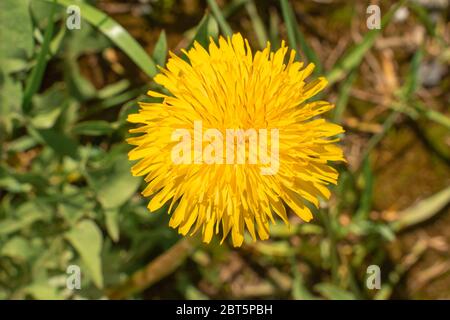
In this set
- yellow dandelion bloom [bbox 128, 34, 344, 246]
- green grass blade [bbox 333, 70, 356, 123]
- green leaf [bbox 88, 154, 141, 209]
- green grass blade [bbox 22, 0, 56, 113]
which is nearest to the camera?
yellow dandelion bloom [bbox 128, 34, 344, 246]

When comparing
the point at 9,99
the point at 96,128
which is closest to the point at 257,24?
the point at 96,128

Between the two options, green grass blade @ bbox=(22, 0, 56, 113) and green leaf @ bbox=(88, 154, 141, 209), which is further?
green leaf @ bbox=(88, 154, 141, 209)

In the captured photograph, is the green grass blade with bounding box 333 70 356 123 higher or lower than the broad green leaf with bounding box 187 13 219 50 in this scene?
lower

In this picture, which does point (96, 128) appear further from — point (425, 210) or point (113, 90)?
point (425, 210)

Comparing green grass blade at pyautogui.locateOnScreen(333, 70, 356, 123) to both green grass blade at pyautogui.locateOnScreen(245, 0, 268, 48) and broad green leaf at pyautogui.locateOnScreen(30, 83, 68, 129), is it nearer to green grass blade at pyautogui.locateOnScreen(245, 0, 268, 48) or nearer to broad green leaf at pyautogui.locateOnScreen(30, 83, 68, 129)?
green grass blade at pyautogui.locateOnScreen(245, 0, 268, 48)

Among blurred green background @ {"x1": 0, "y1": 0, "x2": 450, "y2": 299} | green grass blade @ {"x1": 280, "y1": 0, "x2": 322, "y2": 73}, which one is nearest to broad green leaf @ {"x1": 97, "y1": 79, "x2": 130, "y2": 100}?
blurred green background @ {"x1": 0, "y1": 0, "x2": 450, "y2": 299}

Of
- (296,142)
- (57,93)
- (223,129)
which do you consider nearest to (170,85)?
(223,129)
